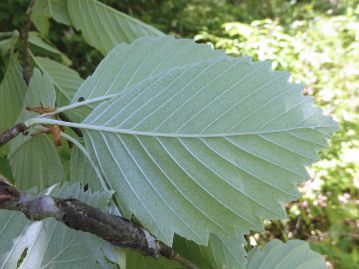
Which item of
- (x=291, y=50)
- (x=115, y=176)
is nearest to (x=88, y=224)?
(x=115, y=176)

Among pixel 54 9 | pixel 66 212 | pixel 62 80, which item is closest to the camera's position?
pixel 66 212

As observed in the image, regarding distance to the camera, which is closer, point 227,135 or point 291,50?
point 227,135

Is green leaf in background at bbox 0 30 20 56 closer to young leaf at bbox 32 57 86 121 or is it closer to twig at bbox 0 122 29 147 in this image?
young leaf at bbox 32 57 86 121

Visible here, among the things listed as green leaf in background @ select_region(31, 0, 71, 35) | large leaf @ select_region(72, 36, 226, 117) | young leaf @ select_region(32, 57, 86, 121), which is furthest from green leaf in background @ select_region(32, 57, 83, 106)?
large leaf @ select_region(72, 36, 226, 117)

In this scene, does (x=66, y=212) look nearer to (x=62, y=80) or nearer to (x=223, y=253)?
(x=223, y=253)

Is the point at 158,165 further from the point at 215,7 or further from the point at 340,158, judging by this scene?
the point at 215,7

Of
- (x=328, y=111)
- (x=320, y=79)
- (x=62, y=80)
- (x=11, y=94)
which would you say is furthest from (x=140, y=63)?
(x=320, y=79)

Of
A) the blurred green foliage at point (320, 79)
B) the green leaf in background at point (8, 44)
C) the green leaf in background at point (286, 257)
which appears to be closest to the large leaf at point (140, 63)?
the green leaf in background at point (286, 257)
